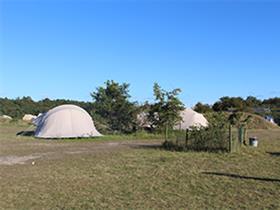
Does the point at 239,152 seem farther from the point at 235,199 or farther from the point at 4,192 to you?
the point at 4,192

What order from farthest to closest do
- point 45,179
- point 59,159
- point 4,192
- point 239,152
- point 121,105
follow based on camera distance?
point 121,105, point 239,152, point 59,159, point 45,179, point 4,192

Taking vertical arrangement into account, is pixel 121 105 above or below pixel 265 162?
above

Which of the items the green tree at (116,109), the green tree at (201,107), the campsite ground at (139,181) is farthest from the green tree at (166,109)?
the green tree at (201,107)

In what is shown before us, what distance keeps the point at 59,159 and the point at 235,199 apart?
795 centimetres

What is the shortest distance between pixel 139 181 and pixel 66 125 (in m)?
14.5

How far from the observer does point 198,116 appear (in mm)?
32062

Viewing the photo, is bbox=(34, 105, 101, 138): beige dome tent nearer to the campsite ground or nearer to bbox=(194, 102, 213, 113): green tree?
the campsite ground

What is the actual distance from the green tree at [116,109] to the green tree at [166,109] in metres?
1.80

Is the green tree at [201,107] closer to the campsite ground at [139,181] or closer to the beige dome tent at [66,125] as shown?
the beige dome tent at [66,125]

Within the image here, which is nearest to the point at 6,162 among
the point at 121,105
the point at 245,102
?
the point at 121,105

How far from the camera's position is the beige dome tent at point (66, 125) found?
22969 mm

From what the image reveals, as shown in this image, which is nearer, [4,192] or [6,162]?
[4,192]

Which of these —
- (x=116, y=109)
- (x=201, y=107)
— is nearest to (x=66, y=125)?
(x=116, y=109)

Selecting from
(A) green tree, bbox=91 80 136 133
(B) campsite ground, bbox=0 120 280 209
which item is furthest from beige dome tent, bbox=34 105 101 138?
(B) campsite ground, bbox=0 120 280 209
